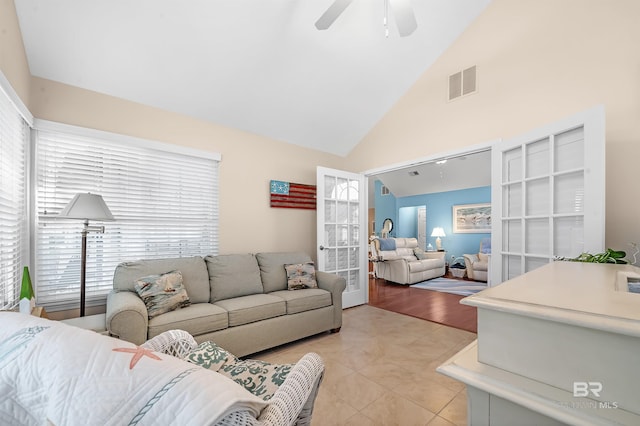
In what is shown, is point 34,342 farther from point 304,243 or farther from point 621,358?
point 304,243

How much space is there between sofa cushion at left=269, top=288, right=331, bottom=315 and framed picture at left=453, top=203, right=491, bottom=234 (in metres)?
5.93

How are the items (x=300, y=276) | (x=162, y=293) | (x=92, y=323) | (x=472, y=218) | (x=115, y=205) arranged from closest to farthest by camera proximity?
(x=92, y=323) → (x=162, y=293) → (x=115, y=205) → (x=300, y=276) → (x=472, y=218)

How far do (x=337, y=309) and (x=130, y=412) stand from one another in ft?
9.00

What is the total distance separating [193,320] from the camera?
220 cm

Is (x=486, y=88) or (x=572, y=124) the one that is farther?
(x=486, y=88)

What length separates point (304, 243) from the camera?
407 centimetres

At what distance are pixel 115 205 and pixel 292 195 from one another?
2042mm

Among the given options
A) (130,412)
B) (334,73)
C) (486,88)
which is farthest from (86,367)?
(486,88)

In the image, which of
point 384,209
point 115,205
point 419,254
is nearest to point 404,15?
point 115,205

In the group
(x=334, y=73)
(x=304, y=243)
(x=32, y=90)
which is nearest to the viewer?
(x=32, y=90)

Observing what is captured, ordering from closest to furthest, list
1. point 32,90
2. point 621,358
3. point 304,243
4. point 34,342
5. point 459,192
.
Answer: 1. point 621,358
2. point 34,342
3. point 32,90
4. point 304,243
5. point 459,192

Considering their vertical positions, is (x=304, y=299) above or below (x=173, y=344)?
below

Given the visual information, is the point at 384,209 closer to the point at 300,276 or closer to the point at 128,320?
the point at 300,276

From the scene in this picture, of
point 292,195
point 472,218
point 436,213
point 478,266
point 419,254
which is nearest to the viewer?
point 292,195
